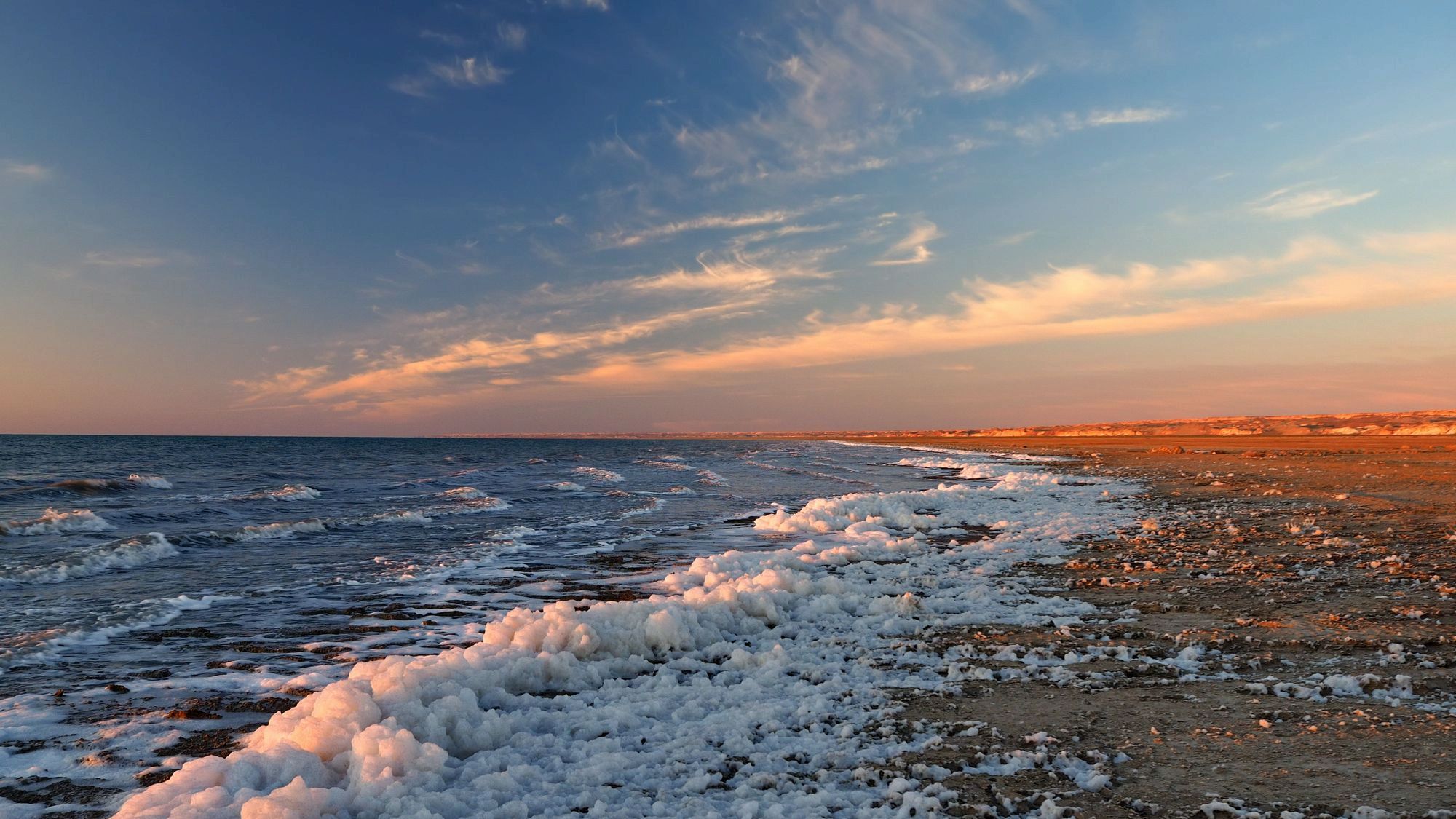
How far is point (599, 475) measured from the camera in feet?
156

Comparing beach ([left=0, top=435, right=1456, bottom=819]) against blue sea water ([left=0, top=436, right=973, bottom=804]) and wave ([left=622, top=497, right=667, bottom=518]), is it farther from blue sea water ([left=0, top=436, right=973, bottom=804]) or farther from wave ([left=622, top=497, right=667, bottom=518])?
wave ([left=622, top=497, right=667, bottom=518])

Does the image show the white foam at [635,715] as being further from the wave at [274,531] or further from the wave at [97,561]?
the wave at [274,531]

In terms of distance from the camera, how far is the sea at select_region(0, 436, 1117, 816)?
15.9ft

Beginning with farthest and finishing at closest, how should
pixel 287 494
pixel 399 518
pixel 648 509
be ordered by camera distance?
pixel 287 494
pixel 648 509
pixel 399 518

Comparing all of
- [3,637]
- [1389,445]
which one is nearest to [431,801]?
[3,637]

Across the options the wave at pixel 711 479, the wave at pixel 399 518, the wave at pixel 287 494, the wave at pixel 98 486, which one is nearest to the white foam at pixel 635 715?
the wave at pixel 399 518

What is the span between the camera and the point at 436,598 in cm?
1182

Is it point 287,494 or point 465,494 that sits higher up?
point 287,494

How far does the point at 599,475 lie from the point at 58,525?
28.2 metres

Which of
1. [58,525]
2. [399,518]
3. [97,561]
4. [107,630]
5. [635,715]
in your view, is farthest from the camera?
[399,518]

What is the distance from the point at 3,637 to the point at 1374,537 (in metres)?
20.9

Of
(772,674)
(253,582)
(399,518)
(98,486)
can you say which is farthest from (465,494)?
(772,674)

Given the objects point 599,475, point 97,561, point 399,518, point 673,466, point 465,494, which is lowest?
point 673,466

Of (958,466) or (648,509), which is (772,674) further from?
(958,466)
